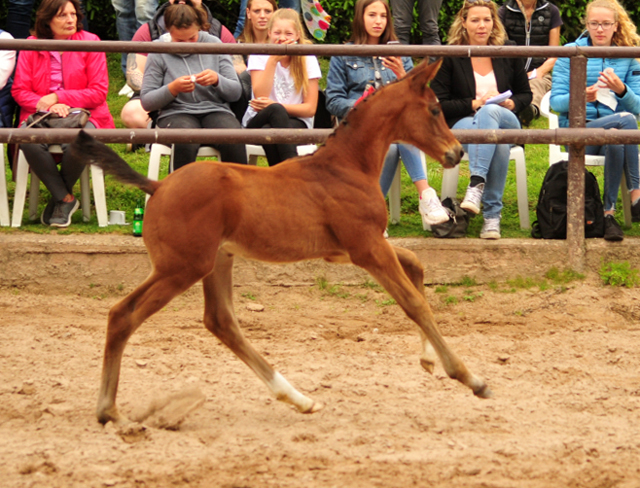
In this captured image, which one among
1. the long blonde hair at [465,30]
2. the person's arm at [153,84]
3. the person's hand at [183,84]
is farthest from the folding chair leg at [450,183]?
the person's arm at [153,84]

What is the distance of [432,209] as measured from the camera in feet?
20.6

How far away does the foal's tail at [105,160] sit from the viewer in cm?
401

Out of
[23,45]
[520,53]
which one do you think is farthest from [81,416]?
[520,53]

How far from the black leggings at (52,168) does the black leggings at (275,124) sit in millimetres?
1425

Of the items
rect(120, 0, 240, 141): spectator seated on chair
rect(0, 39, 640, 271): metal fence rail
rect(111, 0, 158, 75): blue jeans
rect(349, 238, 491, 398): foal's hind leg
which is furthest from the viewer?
rect(111, 0, 158, 75): blue jeans

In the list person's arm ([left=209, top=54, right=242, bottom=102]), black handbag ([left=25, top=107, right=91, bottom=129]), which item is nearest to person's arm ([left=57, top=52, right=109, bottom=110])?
black handbag ([left=25, top=107, right=91, bottom=129])

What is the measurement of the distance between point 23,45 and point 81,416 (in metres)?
3.06

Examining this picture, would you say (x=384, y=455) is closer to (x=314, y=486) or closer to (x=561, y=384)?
(x=314, y=486)

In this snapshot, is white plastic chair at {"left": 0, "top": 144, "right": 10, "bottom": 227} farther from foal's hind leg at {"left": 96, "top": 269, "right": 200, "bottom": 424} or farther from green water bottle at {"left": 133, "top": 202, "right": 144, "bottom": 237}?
foal's hind leg at {"left": 96, "top": 269, "right": 200, "bottom": 424}

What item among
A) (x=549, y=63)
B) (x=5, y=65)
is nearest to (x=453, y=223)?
(x=549, y=63)

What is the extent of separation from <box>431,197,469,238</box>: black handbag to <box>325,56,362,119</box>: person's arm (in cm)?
113

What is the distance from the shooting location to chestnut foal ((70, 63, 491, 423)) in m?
3.98

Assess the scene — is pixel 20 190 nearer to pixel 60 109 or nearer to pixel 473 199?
pixel 60 109

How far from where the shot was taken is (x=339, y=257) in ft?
14.1
